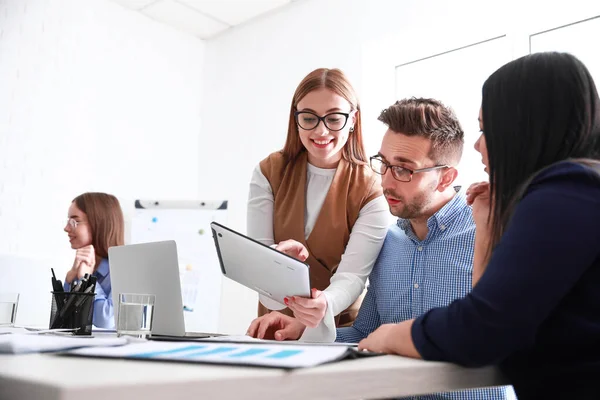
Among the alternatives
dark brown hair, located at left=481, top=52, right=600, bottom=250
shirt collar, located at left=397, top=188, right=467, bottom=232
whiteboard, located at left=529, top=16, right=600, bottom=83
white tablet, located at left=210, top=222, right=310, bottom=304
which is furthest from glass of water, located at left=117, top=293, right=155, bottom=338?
whiteboard, located at left=529, top=16, right=600, bottom=83

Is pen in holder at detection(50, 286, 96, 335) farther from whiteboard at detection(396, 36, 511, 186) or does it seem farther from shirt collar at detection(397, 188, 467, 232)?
whiteboard at detection(396, 36, 511, 186)

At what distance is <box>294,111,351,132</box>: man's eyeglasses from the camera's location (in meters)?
1.89

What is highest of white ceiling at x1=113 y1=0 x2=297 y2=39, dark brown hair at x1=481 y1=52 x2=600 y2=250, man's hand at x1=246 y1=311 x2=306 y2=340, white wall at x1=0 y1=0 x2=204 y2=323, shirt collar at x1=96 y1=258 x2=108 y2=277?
white ceiling at x1=113 y1=0 x2=297 y2=39

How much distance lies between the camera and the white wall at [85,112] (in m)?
3.57

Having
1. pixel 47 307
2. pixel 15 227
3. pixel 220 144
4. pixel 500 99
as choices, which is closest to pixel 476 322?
pixel 500 99

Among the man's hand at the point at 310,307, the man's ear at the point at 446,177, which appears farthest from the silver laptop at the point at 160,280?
the man's ear at the point at 446,177

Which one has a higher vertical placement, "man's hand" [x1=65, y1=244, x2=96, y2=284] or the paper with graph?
"man's hand" [x1=65, y1=244, x2=96, y2=284]

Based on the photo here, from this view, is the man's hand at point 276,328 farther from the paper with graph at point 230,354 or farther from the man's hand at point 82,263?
the man's hand at point 82,263

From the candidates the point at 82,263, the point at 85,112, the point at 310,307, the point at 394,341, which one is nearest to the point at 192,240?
the point at 82,263

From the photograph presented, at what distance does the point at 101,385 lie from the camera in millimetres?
499

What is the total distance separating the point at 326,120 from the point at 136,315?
0.92 meters

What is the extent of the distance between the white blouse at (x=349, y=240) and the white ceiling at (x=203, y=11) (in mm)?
2425

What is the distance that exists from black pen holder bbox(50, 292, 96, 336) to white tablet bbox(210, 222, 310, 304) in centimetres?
33

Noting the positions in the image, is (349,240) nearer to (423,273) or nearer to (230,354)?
(423,273)
